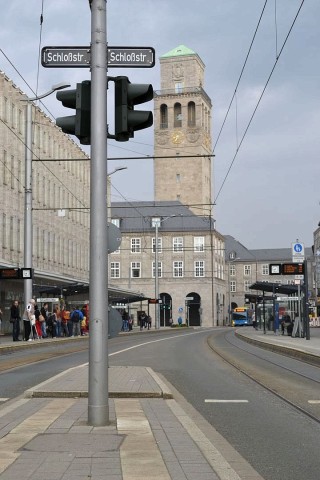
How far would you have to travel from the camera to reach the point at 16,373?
58.2ft

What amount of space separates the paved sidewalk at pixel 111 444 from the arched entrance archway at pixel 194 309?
98.4 m

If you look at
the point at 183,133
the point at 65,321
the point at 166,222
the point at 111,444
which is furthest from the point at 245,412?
the point at 183,133

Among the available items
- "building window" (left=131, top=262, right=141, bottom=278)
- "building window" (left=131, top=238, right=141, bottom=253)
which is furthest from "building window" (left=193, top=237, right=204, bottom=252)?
"building window" (left=131, top=262, right=141, bottom=278)

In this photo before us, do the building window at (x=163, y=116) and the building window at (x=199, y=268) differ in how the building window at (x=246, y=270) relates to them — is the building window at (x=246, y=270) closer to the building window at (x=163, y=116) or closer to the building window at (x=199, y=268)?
the building window at (x=163, y=116)

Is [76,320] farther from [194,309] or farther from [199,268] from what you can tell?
[194,309]

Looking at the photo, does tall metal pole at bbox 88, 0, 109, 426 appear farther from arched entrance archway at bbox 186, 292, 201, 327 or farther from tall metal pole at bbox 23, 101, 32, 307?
arched entrance archway at bbox 186, 292, 201, 327

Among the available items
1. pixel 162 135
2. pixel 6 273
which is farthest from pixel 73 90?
pixel 162 135

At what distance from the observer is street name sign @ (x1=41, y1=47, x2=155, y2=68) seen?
29.2 feet

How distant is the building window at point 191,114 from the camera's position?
121175mm

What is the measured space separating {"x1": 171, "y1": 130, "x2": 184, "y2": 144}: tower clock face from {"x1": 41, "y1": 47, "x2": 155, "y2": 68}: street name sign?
11199 cm

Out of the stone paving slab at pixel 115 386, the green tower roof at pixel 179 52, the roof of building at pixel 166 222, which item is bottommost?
the stone paving slab at pixel 115 386

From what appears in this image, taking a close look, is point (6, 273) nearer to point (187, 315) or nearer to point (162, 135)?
point (187, 315)

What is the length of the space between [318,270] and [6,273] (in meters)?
86.0

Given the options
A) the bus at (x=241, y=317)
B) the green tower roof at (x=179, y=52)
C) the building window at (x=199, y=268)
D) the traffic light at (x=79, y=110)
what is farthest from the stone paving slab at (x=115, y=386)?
the green tower roof at (x=179, y=52)
